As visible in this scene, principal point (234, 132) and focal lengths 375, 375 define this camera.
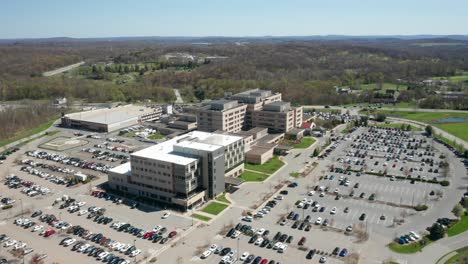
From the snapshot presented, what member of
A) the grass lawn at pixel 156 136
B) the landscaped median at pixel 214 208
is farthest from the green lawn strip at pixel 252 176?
the grass lawn at pixel 156 136

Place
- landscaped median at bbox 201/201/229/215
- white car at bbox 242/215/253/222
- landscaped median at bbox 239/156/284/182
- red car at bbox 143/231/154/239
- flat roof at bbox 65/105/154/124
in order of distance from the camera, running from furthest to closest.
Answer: flat roof at bbox 65/105/154/124
landscaped median at bbox 239/156/284/182
landscaped median at bbox 201/201/229/215
white car at bbox 242/215/253/222
red car at bbox 143/231/154/239

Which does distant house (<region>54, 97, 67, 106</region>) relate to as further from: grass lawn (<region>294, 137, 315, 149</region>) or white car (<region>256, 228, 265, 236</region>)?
white car (<region>256, 228, 265, 236</region>)

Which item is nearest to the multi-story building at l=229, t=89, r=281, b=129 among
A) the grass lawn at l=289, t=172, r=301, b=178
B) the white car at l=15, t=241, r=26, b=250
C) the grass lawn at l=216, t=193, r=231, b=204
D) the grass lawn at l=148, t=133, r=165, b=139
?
the grass lawn at l=148, t=133, r=165, b=139

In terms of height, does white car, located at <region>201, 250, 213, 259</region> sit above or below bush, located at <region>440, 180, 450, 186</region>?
below

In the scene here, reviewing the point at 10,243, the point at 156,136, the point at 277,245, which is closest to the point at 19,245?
the point at 10,243

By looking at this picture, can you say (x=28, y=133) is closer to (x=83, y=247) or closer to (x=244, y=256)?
(x=83, y=247)

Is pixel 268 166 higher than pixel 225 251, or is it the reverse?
pixel 225 251

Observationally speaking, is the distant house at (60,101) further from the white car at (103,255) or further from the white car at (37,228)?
the white car at (103,255)
